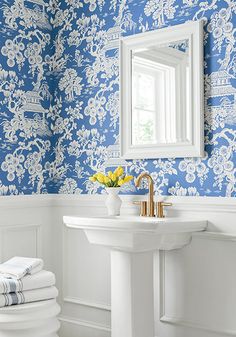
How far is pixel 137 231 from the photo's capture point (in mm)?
2588

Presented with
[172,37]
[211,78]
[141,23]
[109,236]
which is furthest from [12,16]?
[109,236]

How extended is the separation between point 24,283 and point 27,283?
2cm

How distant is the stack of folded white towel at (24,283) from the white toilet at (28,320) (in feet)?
0.12

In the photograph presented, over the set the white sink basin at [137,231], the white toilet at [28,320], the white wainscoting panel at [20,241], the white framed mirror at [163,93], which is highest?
the white framed mirror at [163,93]

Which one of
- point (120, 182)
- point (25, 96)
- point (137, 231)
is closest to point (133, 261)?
point (137, 231)

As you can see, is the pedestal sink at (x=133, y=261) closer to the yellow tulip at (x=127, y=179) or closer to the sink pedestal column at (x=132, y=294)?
the sink pedestal column at (x=132, y=294)

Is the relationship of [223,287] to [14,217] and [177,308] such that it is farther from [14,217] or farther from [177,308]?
[14,217]

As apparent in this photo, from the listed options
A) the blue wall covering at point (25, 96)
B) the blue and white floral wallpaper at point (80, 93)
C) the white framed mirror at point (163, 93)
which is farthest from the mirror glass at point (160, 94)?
the blue wall covering at point (25, 96)

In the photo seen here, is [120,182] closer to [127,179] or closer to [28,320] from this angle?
[127,179]

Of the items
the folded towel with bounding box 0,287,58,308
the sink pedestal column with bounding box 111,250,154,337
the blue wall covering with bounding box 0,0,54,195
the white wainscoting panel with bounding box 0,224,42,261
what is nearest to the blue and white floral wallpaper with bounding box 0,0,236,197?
the blue wall covering with bounding box 0,0,54,195

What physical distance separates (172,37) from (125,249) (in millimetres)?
1195

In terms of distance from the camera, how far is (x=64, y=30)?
366 centimetres

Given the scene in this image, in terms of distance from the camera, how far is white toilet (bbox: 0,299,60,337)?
9.04ft

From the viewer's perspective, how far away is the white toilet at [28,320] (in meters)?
2.76
